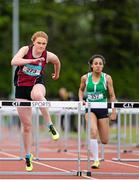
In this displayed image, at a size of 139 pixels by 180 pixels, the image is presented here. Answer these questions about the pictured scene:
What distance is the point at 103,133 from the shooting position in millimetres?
14445

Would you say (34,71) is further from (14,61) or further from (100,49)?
(100,49)

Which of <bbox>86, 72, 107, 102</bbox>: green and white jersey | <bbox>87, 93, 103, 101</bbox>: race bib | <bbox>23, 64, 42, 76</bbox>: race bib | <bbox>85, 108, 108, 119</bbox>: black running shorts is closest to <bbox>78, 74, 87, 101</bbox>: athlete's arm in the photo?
<bbox>86, 72, 107, 102</bbox>: green and white jersey

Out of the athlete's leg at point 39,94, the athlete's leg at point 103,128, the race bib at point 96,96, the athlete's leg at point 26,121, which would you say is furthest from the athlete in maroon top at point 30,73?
the athlete's leg at point 103,128

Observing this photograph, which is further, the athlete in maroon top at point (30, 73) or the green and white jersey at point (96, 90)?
the green and white jersey at point (96, 90)

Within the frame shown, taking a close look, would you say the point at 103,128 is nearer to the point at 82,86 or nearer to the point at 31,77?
the point at 82,86

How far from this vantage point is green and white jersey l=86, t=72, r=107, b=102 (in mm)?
14086

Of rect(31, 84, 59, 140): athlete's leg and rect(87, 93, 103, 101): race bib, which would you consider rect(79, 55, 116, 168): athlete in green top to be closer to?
rect(87, 93, 103, 101): race bib

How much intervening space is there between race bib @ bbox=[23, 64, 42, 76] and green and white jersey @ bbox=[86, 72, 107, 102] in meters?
1.64

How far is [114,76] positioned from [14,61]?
4592cm

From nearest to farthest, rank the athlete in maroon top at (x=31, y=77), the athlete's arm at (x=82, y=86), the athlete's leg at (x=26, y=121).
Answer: the athlete in maroon top at (x=31, y=77), the athlete's leg at (x=26, y=121), the athlete's arm at (x=82, y=86)

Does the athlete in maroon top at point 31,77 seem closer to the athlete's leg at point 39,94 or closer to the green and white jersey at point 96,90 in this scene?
the athlete's leg at point 39,94

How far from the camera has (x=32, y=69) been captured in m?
12.7

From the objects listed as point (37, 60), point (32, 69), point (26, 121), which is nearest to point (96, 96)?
point (26, 121)

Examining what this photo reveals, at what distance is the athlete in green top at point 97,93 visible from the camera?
14102 millimetres
